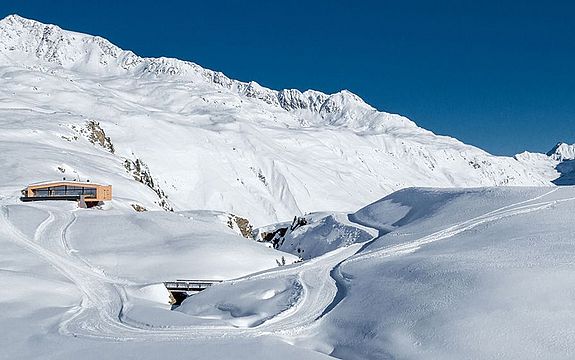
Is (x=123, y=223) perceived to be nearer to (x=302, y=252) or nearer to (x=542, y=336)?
(x=302, y=252)

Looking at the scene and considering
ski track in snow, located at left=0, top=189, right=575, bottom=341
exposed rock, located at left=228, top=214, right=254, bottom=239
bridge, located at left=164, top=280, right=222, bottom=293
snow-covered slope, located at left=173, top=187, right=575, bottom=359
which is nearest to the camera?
snow-covered slope, located at left=173, top=187, right=575, bottom=359

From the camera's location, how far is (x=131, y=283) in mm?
32719

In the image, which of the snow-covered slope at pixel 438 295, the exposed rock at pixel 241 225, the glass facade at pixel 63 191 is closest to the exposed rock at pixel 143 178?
the exposed rock at pixel 241 225

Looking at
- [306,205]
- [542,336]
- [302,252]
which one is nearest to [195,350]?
[542,336]

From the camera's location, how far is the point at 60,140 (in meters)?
93.4

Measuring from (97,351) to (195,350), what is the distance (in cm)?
346

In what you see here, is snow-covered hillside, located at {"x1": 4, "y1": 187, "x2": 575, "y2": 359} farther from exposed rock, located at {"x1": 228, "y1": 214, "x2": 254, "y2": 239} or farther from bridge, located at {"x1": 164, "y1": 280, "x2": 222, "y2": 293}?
exposed rock, located at {"x1": 228, "y1": 214, "x2": 254, "y2": 239}

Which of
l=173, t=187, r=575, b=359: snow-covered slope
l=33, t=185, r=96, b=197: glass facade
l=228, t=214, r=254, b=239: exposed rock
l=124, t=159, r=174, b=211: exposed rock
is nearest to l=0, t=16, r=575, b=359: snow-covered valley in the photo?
l=173, t=187, r=575, b=359: snow-covered slope

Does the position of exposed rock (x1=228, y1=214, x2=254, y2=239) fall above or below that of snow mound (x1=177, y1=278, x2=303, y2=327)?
above

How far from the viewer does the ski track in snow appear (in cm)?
2225

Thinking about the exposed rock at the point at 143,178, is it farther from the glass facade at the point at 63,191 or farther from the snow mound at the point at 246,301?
the snow mound at the point at 246,301

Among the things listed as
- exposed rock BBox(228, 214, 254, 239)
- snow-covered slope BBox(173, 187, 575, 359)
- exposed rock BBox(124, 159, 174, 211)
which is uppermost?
exposed rock BBox(124, 159, 174, 211)

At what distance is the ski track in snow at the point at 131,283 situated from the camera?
22250 millimetres

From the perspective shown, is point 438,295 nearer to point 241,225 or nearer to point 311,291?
point 311,291
